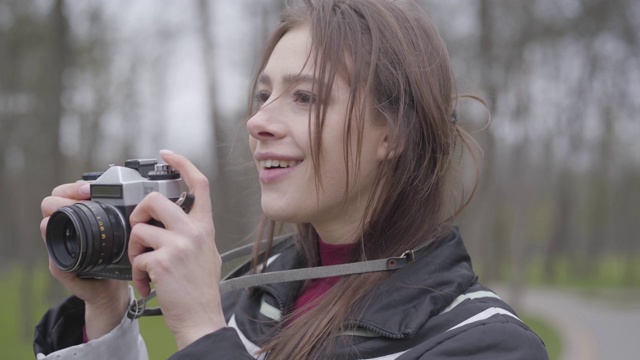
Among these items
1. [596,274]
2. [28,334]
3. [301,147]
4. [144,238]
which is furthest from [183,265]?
[596,274]

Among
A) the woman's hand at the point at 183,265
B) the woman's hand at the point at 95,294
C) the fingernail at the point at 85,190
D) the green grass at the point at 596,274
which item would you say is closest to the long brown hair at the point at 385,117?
the woman's hand at the point at 183,265

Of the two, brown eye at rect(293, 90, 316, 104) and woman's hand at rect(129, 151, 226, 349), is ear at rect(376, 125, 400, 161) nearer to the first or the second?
brown eye at rect(293, 90, 316, 104)

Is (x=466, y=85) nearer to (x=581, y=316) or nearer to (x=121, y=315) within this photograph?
(x=121, y=315)

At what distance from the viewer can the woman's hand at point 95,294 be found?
2051 mm

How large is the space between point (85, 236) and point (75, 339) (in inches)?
20.8

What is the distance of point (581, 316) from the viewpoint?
15.3 m

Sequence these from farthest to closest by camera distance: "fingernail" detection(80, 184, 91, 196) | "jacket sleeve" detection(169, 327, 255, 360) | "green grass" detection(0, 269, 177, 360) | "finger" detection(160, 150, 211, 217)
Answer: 1. "green grass" detection(0, 269, 177, 360)
2. "fingernail" detection(80, 184, 91, 196)
3. "finger" detection(160, 150, 211, 217)
4. "jacket sleeve" detection(169, 327, 255, 360)

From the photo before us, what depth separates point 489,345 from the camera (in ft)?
5.38

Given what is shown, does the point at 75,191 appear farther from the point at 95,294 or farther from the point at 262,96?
the point at 262,96

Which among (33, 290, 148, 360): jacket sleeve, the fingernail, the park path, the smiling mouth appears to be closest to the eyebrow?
the smiling mouth

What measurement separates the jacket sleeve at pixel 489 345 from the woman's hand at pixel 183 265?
1.68 ft

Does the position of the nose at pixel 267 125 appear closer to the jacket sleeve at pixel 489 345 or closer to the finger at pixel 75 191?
the finger at pixel 75 191

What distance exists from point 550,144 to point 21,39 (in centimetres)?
1195

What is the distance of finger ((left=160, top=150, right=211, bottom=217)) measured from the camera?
1.67m
